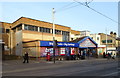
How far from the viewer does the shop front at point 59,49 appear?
29141mm

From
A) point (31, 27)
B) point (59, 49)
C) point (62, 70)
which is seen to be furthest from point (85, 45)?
point (62, 70)

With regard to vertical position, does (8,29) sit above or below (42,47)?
above

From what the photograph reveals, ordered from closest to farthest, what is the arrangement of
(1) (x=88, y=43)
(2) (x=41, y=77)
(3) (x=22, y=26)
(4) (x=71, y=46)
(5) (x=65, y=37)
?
1. (2) (x=41, y=77)
2. (4) (x=71, y=46)
3. (3) (x=22, y=26)
4. (1) (x=88, y=43)
5. (5) (x=65, y=37)

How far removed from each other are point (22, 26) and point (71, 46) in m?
12.1

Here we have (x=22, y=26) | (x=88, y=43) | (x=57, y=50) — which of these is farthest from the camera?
(x=88, y=43)

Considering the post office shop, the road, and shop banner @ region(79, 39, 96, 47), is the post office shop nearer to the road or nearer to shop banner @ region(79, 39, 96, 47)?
shop banner @ region(79, 39, 96, 47)

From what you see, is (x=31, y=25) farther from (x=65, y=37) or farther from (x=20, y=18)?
(x=65, y=37)

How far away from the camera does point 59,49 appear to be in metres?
31.8

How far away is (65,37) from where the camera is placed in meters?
47.9

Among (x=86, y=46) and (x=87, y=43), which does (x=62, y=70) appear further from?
(x=87, y=43)

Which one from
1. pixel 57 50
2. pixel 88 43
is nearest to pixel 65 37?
pixel 88 43

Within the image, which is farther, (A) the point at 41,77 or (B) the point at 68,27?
(B) the point at 68,27

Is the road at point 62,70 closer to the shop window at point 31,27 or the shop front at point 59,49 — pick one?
the shop front at point 59,49

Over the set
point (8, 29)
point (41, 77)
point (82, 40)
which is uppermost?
point (8, 29)
